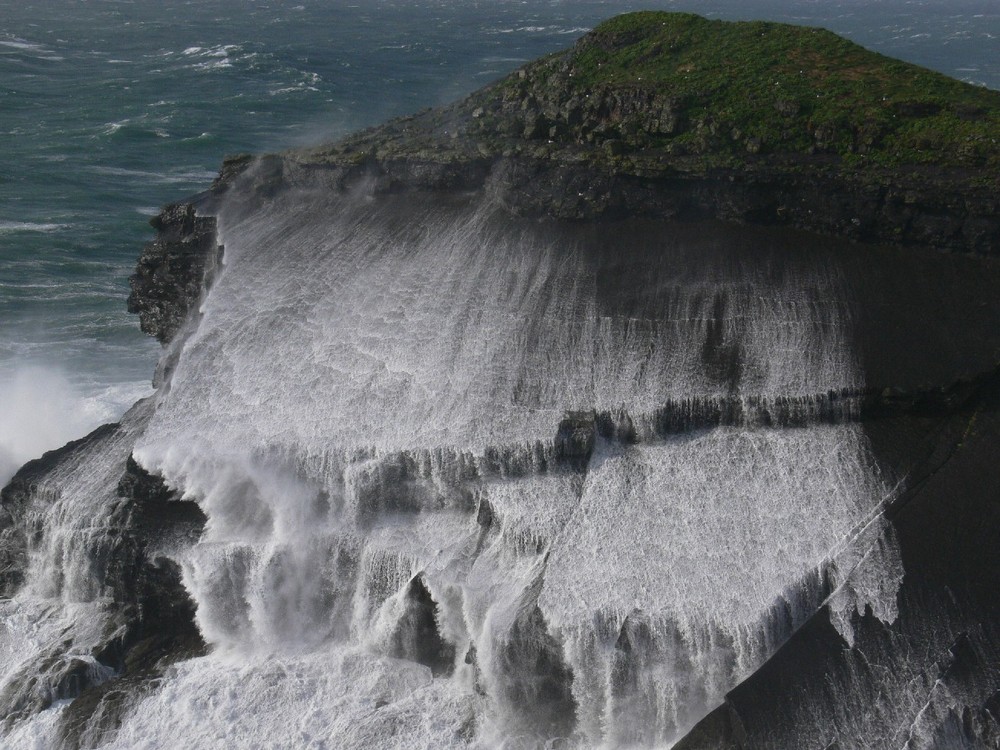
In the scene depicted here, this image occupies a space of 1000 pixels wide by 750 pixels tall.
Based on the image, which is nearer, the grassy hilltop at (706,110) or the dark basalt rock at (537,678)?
the dark basalt rock at (537,678)

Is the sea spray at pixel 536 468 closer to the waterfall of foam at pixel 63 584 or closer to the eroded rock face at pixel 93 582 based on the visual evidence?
the eroded rock face at pixel 93 582

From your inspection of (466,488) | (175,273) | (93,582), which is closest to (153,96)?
(175,273)

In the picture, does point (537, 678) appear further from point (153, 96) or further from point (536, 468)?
point (153, 96)

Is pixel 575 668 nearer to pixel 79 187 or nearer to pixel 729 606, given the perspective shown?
→ pixel 729 606

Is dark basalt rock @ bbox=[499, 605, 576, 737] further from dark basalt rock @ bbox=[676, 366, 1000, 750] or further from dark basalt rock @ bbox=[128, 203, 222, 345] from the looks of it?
dark basalt rock @ bbox=[128, 203, 222, 345]

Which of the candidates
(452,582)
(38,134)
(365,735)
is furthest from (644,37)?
(38,134)

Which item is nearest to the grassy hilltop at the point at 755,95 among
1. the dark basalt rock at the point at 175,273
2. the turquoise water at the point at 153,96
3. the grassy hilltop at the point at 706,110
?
the grassy hilltop at the point at 706,110

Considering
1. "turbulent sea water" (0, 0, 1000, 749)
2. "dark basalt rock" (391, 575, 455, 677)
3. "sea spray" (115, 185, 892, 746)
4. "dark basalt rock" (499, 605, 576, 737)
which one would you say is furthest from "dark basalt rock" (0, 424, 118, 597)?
"dark basalt rock" (499, 605, 576, 737)
